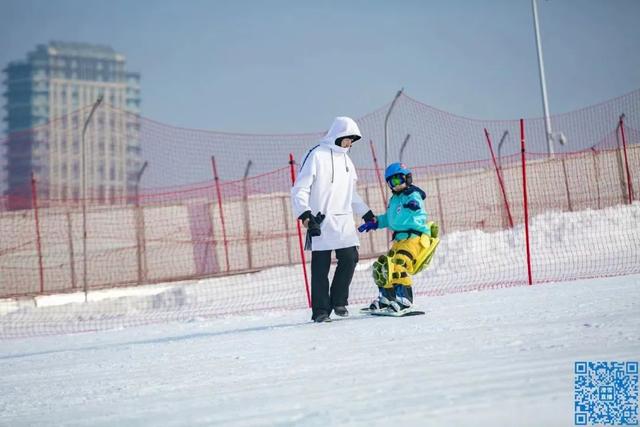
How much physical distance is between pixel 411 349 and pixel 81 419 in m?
1.68

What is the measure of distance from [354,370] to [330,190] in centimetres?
296

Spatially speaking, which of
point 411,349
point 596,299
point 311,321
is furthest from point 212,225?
point 411,349

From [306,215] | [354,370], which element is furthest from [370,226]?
[354,370]

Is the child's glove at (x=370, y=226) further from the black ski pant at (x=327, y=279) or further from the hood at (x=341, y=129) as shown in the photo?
the hood at (x=341, y=129)

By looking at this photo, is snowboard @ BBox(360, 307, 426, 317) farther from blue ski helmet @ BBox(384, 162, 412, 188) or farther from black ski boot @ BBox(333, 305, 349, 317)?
blue ski helmet @ BBox(384, 162, 412, 188)

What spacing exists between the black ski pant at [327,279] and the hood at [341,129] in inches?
36.9

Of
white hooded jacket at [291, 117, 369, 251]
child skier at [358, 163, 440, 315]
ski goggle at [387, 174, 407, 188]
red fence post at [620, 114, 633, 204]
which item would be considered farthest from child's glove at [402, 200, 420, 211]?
red fence post at [620, 114, 633, 204]

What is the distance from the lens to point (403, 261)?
19.7 ft

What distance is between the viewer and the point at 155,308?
1265cm

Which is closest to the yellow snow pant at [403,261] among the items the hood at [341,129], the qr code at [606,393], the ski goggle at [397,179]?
the ski goggle at [397,179]

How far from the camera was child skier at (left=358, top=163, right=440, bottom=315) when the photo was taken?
6020 millimetres

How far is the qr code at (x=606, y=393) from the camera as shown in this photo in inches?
94.0

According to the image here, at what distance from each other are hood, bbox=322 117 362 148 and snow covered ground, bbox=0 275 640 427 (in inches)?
59.8

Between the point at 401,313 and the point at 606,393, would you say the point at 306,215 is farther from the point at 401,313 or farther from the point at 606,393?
the point at 606,393
